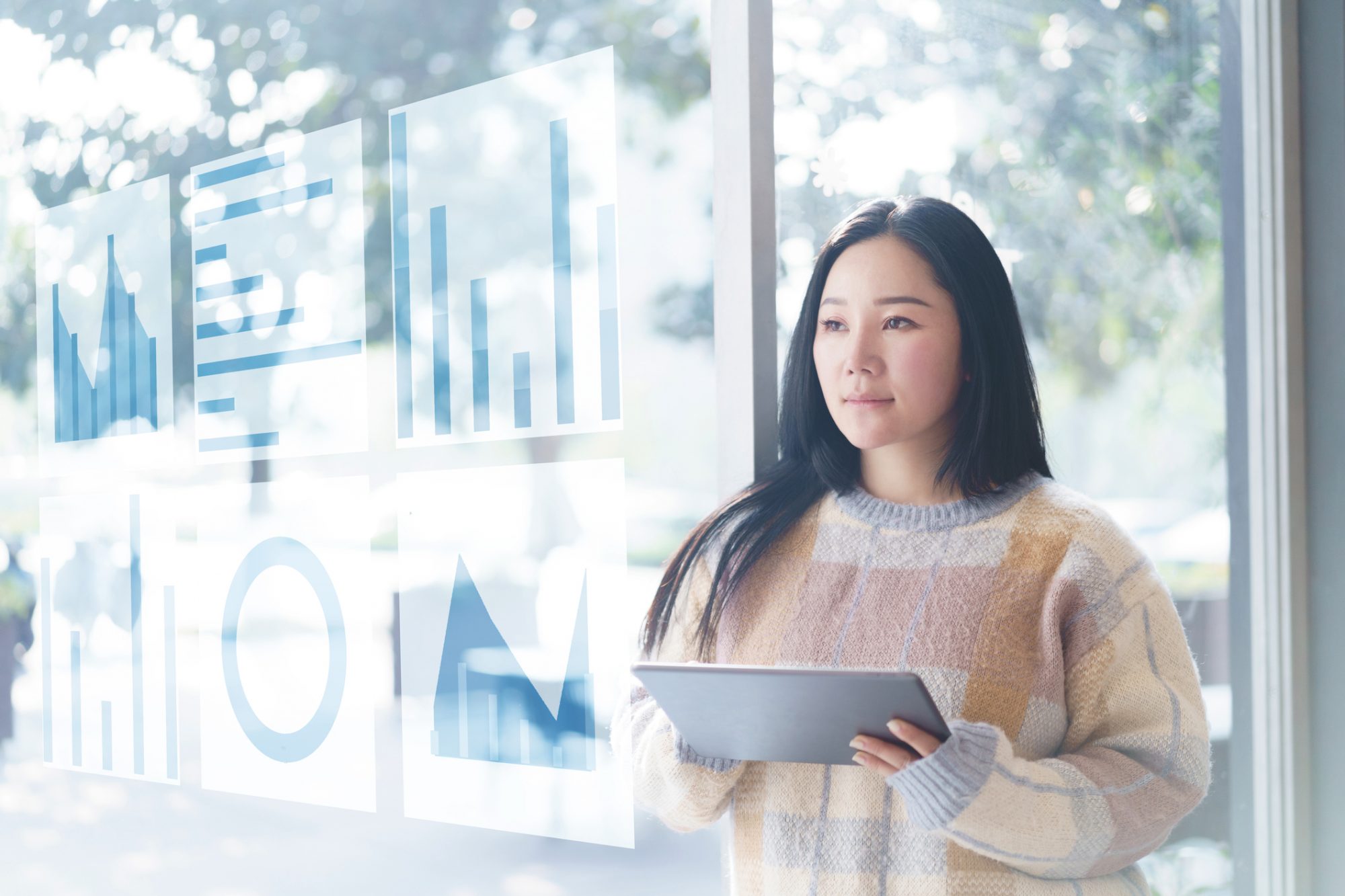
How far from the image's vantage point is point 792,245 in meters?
1.53

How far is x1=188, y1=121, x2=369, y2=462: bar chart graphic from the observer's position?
185 centimetres

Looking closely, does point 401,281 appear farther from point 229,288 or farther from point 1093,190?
point 1093,190

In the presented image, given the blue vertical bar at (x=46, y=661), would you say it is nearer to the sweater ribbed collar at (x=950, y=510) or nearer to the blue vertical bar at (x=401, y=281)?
the blue vertical bar at (x=401, y=281)

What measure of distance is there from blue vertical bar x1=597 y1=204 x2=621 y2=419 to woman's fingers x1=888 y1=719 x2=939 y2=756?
0.68m

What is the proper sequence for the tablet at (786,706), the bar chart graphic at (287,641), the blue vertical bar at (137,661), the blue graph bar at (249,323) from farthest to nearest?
the blue vertical bar at (137,661) < the blue graph bar at (249,323) < the bar chart graphic at (287,641) < the tablet at (786,706)

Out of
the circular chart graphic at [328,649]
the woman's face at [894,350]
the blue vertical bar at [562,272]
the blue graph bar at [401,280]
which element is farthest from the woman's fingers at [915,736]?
the circular chart graphic at [328,649]

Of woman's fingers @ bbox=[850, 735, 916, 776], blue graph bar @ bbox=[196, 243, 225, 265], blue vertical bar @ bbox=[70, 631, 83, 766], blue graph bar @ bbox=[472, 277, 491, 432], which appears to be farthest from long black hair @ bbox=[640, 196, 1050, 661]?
blue vertical bar @ bbox=[70, 631, 83, 766]

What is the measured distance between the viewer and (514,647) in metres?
1.64

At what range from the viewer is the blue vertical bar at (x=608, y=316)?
157 cm

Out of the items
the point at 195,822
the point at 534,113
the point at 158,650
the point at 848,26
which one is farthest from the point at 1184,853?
the point at 158,650

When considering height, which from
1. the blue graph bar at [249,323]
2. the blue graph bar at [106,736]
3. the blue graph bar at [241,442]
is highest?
the blue graph bar at [249,323]

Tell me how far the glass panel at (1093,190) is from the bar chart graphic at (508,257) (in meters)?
0.28

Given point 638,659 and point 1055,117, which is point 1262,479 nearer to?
point 1055,117

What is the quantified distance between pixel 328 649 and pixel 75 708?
772mm
